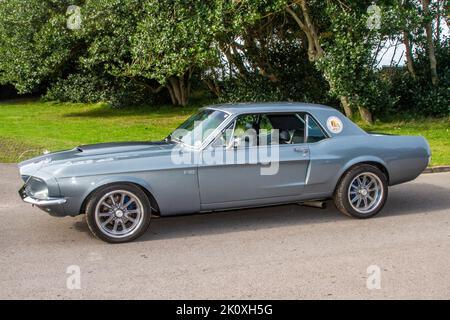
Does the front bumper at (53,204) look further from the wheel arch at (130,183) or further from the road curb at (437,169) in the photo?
the road curb at (437,169)

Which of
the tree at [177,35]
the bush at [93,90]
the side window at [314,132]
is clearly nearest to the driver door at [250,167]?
the side window at [314,132]

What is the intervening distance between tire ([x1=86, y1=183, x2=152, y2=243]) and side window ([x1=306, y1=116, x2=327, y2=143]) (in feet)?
7.30

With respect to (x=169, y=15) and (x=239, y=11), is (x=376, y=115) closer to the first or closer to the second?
(x=239, y=11)

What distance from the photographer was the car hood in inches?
231

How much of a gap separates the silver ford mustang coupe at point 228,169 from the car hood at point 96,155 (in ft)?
0.04

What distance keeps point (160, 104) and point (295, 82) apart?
8818 millimetres

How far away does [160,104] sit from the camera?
27.0 m

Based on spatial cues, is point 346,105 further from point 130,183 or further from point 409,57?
point 130,183

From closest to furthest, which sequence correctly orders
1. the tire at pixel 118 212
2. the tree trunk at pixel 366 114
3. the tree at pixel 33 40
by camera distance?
the tire at pixel 118 212
the tree trunk at pixel 366 114
the tree at pixel 33 40

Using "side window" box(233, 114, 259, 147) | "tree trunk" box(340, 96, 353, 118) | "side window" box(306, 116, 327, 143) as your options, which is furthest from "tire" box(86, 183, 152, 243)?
"tree trunk" box(340, 96, 353, 118)

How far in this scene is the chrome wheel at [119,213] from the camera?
19.0 feet

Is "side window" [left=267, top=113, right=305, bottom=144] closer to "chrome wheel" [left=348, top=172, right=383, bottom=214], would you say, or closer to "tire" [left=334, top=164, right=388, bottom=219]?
"tire" [left=334, top=164, right=388, bottom=219]

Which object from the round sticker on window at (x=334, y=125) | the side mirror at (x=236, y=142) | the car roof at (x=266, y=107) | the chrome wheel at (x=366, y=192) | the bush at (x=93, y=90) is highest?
the bush at (x=93, y=90)

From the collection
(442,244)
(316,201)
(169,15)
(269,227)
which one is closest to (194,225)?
(269,227)
